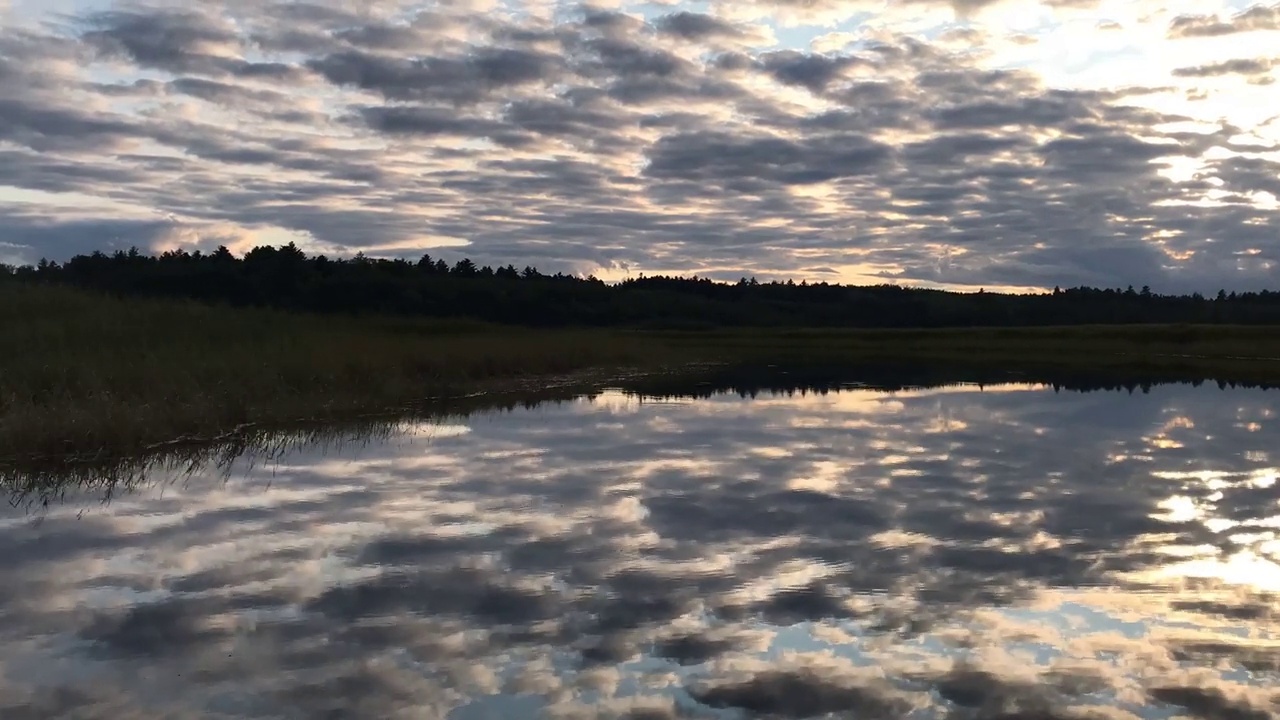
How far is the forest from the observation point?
79688mm

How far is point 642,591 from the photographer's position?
7426 millimetres

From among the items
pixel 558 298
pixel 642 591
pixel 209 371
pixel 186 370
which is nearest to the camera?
pixel 642 591

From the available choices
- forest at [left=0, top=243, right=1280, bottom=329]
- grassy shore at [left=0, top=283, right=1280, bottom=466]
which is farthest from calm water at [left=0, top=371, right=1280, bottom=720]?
forest at [left=0, top=243, right=1280, bottom=329]

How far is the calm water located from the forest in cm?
3230

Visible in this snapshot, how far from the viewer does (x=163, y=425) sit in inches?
573

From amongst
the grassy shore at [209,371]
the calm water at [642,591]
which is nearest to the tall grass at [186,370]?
the grassy shore at [209,371]

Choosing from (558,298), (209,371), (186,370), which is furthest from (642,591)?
(558,298)

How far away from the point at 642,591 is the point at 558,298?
366ft

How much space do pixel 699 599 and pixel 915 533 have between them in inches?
127

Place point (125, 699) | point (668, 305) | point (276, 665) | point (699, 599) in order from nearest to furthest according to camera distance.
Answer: point (125, 699) → point (276, 665) → point (699, 599) → point (668, 305)

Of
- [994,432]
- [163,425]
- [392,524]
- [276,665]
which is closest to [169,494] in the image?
[392,524]

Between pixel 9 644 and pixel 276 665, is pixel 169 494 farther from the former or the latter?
pixel 276 665

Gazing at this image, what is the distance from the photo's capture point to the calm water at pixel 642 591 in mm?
5383

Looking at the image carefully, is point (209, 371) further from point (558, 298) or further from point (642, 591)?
point (558, 298)
